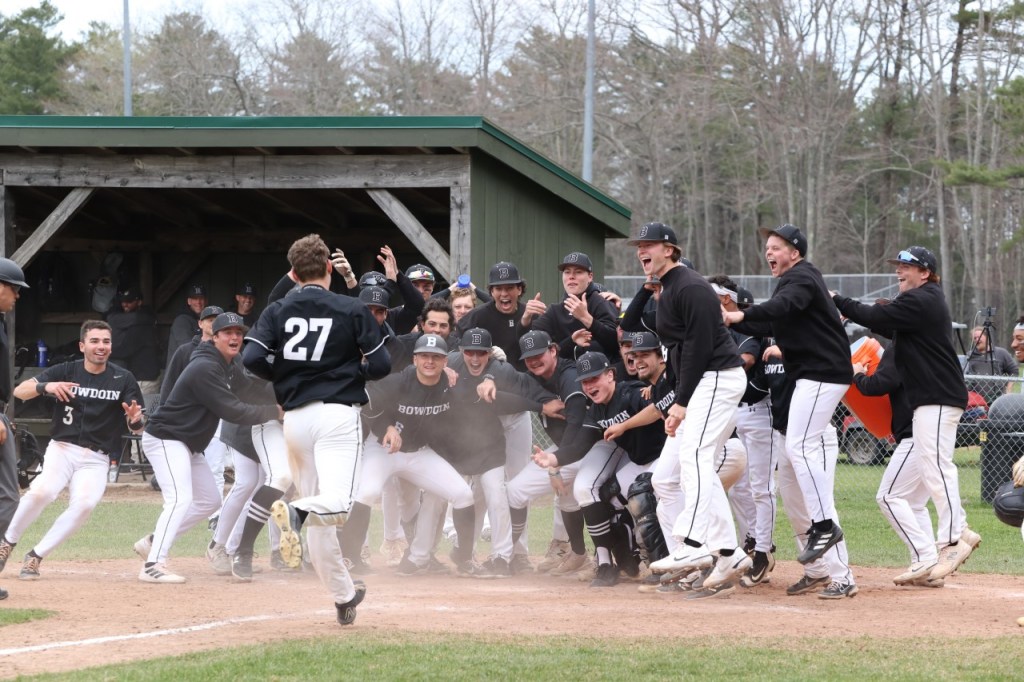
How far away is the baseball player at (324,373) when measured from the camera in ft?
20.4

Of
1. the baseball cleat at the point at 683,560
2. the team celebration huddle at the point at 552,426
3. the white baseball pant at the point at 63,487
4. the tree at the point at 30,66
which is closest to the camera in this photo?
the team celebration huddle at the point at 552,426

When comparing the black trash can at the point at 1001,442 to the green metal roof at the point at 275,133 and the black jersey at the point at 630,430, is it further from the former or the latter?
the black jersey at the point at 630,430

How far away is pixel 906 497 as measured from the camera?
785 cm

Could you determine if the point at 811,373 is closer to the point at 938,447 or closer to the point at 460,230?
the point at 938,447

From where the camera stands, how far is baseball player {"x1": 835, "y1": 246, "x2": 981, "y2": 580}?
7.38 metres

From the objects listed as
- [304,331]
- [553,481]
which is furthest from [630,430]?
[304,331]

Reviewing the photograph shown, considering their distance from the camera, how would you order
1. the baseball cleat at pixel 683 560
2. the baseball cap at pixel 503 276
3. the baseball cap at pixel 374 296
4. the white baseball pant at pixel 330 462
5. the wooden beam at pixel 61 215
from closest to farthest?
the white baseball pant at pixel 330 462
the baseball cleat at pixel 683 560
the baseball cap at pixel 374 296
the baseball cap at pixel 503 276
the wooden beam at pixel 61 215

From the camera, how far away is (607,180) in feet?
122

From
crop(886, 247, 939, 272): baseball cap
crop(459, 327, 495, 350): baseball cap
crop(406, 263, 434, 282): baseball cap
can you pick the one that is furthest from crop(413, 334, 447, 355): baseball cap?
crop(886, 247, 939, 272): baseball cap

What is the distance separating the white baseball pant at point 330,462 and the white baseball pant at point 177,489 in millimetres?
2089

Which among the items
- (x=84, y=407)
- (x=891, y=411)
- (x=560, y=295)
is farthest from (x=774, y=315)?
(x=560, y=295)

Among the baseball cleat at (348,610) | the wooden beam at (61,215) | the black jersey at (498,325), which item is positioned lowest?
the baseball cleat at (348,610)

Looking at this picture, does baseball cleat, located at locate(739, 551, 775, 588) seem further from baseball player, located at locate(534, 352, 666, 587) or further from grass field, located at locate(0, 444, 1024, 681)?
grass field, located at locate(0, 444, 1024, 681)

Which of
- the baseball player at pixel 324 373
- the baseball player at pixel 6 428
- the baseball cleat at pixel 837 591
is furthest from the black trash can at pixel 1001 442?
the baseball player at pixel 6 428
